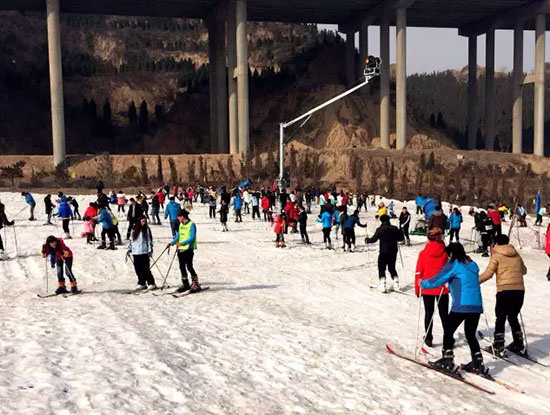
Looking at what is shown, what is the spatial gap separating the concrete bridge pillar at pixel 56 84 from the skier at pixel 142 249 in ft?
122

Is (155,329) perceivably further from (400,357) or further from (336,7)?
(336,7)

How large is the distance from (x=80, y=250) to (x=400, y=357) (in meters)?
11.4

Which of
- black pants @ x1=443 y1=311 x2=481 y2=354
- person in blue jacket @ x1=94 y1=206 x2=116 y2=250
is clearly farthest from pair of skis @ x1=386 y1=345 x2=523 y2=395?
person in blue jacket @ x1=94 y1=206 x2=116 y2=250

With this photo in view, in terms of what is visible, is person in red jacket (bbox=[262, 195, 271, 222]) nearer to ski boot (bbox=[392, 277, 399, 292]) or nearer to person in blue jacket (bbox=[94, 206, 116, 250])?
person in blue jacket (bbox=[94, 206, 116, 250])

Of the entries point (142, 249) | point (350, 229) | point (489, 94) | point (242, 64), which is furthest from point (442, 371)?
point (489, 94)

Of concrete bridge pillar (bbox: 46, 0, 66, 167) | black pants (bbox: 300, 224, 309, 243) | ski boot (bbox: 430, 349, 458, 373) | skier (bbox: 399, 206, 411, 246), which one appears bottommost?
ski boot (bbox: 430, 349, 458, 373)

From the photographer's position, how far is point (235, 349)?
7.38 metres

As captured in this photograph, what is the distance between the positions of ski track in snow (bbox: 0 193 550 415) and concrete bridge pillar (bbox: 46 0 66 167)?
1341 inches

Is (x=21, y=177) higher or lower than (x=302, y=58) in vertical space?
lower

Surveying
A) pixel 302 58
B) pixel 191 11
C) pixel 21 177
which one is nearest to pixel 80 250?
pixel 21 177

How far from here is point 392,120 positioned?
65062 mm

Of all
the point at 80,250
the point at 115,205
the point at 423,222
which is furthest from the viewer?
the point at 115,205

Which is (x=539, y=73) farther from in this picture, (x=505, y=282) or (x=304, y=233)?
(x=505, y=282)

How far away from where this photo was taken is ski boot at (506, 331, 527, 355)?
786 centimetres
